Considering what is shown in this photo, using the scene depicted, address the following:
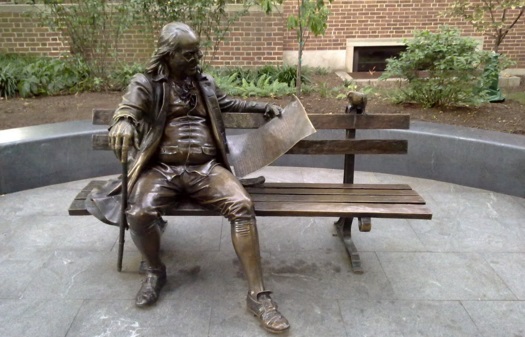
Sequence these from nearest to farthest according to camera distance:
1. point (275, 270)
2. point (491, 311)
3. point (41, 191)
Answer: point (491, 311) < point (275, 270) < point (41, 191)

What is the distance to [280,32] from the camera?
9.73 metres

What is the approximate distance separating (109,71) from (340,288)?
6.11 meters


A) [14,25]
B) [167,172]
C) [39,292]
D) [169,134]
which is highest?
[14,25]

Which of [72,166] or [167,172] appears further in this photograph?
[72,166]

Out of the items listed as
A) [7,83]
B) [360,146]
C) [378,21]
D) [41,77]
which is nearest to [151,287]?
[360,146]

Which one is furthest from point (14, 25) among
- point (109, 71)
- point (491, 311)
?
point (491, 311)

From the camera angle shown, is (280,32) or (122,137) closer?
(122,137)

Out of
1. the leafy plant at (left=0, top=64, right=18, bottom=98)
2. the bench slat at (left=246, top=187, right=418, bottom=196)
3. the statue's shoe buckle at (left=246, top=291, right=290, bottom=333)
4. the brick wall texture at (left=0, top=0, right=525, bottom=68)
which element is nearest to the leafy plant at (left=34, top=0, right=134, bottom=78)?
the leafy plant at (left=0, top=64, right=18, bottom=98)

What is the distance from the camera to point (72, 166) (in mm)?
5039

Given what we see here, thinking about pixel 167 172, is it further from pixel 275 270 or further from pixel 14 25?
pixel 14 25

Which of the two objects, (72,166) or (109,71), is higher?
(109,71)

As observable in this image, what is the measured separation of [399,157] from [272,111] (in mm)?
2247

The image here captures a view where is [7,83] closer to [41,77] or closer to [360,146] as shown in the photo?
[41,77]

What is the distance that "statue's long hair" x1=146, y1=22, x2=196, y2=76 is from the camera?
287 cm
